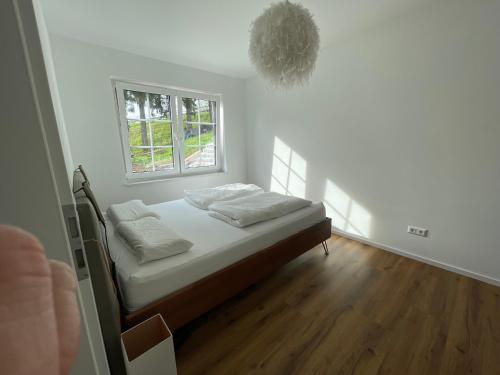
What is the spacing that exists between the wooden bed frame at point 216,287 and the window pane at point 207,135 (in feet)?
7.46

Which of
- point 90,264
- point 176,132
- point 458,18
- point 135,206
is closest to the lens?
point 90,264

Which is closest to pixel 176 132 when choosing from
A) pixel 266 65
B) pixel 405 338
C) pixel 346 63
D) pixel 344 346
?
pixel 266 65

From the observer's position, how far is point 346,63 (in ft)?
8.29

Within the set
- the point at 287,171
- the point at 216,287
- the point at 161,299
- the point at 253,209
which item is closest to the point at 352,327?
the point at 216,287

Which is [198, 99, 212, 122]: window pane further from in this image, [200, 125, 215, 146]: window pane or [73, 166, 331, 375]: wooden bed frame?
[73, 166, 331, 375]: wooden bed frame

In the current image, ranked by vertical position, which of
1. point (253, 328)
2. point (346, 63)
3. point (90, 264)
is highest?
point (346, 63)

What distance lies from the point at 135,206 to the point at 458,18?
10.5 ft

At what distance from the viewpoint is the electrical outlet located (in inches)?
87.3

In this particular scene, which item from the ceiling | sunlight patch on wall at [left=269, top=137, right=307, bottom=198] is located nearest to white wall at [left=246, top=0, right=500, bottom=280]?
sunlight patch on wall at [left=269, top=137, right=307, bottom=198]

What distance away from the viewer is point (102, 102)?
2.50 metres

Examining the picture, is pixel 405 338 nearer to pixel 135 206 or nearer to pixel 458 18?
pixel 135 206

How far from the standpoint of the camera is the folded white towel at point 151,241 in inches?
52.6

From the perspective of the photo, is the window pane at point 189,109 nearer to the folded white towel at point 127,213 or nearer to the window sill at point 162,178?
the window sill at point 162,178

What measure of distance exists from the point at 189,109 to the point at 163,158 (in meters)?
0.84
